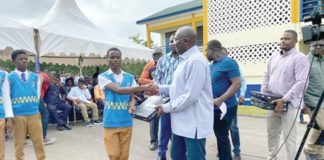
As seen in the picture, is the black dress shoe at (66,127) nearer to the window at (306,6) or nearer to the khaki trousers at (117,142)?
the khaki trousers at (117,142)

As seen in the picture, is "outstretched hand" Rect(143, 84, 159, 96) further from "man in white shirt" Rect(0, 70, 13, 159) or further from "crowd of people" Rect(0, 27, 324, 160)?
"man in white shirt" Rect(0, 70, 13, 159)

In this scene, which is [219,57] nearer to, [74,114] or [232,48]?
[74,114]

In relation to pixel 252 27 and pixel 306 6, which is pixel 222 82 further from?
pixel 252 27

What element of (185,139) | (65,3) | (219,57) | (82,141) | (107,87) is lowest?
(82,141)

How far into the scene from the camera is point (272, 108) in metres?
4.21

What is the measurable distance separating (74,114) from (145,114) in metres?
6.40

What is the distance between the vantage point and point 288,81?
4.20 metres

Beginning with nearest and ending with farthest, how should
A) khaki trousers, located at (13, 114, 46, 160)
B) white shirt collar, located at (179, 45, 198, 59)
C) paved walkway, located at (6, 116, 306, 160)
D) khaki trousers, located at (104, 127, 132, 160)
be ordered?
white shirt collar, located at (179, 45, 198, 59) → khaki trousers, located at (104, 127, 132, 160) → khaki trousers, located at (13, 114, 46, 160) → paved walkway, located at (6, 116, 306, 160)

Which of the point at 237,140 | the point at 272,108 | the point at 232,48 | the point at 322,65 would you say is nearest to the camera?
the point at 272,108

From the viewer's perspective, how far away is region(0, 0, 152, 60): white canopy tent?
7.23m

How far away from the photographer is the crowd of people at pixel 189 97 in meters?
3.20

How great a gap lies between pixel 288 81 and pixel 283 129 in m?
0.63

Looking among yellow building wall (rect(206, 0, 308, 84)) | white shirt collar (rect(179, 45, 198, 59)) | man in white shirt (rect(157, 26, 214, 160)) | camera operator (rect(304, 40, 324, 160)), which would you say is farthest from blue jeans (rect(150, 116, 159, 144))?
yellow building wall (rect(206, 0, 308, 84))

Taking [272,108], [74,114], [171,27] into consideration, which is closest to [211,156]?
[272,108]
